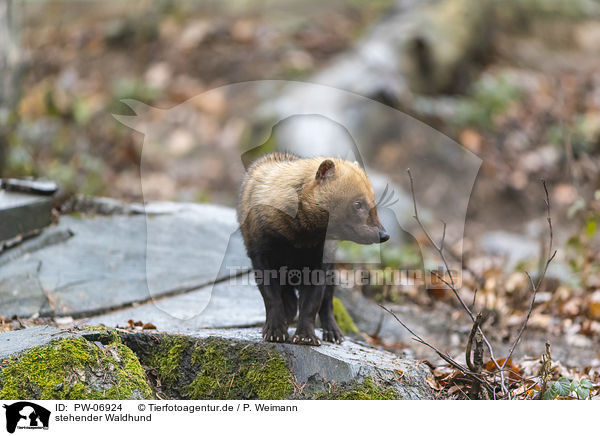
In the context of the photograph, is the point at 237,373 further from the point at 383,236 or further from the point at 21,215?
the point at 21,215

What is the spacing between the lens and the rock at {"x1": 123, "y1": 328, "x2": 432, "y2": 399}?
408 cm

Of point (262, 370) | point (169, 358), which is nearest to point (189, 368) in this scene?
point (169, 358)

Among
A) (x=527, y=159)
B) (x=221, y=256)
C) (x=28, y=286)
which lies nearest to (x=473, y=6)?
(x=527, y=159)

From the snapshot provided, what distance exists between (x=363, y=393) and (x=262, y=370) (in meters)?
0.69

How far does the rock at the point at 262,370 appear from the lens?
4.08m

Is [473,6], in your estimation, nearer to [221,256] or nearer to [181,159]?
[181,159]

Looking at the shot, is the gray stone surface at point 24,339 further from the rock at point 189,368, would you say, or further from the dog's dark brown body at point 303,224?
the dog's dark brown body at point 303,224

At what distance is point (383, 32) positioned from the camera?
14.0m

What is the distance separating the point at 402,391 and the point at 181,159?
9.90 m

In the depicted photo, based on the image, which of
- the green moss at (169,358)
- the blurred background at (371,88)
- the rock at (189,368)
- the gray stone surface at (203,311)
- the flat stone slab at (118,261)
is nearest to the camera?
the rock at (189,368)

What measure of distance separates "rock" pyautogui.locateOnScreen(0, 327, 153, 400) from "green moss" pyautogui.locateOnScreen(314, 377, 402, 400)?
113cm

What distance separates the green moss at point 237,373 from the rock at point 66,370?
391 millimetres
